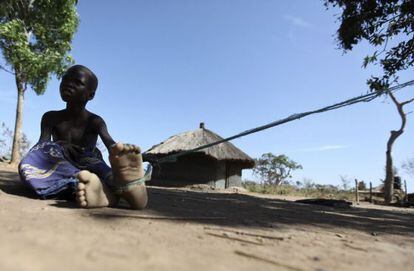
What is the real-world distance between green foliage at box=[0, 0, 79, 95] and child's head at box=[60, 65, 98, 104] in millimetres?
9410

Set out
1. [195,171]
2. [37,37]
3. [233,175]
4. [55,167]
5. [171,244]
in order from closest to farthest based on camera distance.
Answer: [171,244], [55,167], [37,37], [195,171], [233,175]

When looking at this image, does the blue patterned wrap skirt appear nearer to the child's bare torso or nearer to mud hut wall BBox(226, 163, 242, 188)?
the child's bare torso

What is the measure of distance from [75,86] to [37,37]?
36.3 ft

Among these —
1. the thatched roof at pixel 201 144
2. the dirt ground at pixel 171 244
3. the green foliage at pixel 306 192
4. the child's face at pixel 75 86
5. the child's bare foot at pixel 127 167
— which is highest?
the thatched roof at pixel 201 144

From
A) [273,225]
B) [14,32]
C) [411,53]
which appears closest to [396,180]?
[411,53]

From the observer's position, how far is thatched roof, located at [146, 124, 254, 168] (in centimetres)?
1805

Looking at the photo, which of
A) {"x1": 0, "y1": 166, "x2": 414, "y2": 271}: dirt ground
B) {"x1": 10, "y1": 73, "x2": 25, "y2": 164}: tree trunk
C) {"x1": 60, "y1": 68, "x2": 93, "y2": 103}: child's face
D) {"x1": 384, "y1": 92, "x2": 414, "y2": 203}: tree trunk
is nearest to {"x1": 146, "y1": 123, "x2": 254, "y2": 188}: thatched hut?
{"x1": 384, "y1": 92, "x2": 414, "y2": 203}: tree trunk

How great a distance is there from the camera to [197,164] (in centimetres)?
1828

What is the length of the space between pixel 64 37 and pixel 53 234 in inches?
497

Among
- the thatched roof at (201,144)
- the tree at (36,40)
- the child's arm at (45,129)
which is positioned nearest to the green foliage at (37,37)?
the tree at (36,40)

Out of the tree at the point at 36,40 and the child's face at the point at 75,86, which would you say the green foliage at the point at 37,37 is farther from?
the child's face at the point at 75,86

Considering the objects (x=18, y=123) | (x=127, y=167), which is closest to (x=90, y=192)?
(x=127, y=167)

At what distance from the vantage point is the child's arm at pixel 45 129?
3238mm

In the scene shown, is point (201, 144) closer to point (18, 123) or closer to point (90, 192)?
point (18, 123)
